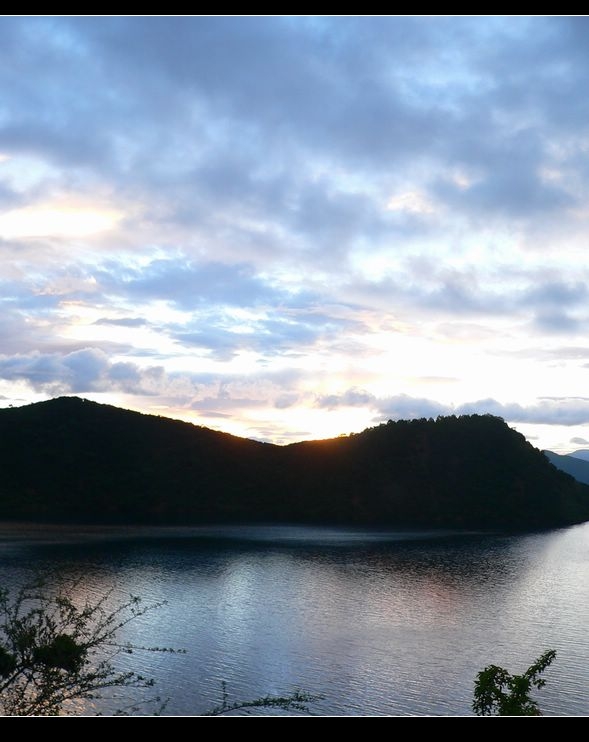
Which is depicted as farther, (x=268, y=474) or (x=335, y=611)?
(x=268, y=474)

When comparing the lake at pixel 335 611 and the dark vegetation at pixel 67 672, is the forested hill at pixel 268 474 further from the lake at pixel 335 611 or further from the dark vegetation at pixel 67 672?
the dark vegetation at pixel 67 672

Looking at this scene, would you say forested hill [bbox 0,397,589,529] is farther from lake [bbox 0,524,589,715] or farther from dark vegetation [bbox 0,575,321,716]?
dark vegetation [bbox 0,575,321,716]

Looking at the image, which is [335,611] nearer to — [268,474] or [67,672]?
[67,672]

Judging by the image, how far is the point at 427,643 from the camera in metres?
42.2

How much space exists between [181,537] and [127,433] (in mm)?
59976

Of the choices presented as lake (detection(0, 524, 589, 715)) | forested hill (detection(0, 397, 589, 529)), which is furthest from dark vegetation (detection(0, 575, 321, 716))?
forested hill (detection(0, 397, 589, 529))

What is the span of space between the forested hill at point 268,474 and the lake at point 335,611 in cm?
3382

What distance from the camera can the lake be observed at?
107ft

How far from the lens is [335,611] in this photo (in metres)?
51.3

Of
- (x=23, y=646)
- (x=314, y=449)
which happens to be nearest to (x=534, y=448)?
(x=314, y=449)

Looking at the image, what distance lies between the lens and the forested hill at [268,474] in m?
136

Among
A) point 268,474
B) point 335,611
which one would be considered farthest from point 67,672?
point 268,474

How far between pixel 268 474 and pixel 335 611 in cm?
10610
